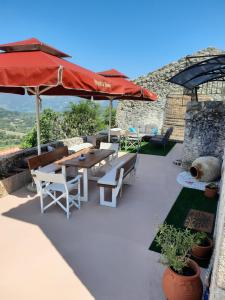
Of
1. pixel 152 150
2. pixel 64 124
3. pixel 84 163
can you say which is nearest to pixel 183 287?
pixel 84 163

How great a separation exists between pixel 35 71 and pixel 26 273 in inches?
110

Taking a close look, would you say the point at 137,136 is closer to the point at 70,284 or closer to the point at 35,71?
the point at 35,71

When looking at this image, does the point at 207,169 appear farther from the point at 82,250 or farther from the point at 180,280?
the point at 180,280

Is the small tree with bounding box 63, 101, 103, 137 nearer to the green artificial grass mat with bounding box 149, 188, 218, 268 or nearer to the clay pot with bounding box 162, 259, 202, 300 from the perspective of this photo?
the green artificial grass mat with bounding box 149, 188, 218, 268

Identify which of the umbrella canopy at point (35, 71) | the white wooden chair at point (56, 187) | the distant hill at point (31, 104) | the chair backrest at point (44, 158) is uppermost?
the distant hill at point (31, 104)

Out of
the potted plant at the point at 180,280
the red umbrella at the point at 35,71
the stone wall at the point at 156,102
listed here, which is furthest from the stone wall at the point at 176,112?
the potted plant at the point at 180,280

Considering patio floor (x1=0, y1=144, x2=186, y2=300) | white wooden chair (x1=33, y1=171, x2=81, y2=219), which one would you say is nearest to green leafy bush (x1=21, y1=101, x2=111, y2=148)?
patio floor (x1=0, y1=144, x2=186, y2=300)

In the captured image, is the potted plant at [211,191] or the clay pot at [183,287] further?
the potted plant at [211,191]

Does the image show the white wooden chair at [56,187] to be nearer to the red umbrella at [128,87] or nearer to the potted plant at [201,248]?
the potted plant at [201,248]

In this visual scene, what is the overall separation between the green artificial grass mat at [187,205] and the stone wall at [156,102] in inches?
439

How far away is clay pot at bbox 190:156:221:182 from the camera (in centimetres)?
646

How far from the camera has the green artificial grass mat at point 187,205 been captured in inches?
174

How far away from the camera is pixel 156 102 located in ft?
55.0

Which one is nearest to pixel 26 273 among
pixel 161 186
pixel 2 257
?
pixel 2 257
